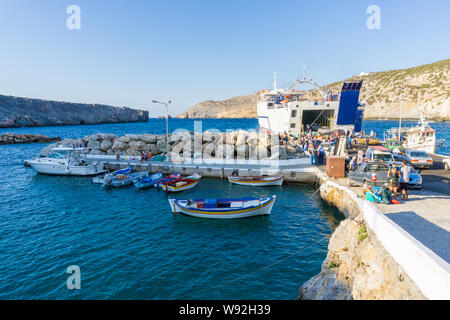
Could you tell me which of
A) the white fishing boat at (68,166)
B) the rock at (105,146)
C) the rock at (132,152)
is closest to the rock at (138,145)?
the rock at (132,152)

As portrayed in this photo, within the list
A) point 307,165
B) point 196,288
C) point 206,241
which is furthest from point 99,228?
point 307,165

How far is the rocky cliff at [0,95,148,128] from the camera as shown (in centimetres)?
12303

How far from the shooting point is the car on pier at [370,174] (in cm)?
1410

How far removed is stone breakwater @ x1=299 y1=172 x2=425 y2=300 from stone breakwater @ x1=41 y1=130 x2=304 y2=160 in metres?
19.1

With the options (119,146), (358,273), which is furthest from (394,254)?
(119,146)

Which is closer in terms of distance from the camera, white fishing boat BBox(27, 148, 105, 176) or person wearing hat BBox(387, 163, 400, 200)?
person wearing hat BBox(387, 163, 400, 200)

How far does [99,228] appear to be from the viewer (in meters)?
16.6

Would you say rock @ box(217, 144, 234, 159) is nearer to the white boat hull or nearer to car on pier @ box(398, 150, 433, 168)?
Result: the white boat hull

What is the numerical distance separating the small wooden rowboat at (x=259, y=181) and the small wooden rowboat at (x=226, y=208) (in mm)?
6415

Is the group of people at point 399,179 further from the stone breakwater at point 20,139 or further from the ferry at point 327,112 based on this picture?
the stone breakwater at point 20,139

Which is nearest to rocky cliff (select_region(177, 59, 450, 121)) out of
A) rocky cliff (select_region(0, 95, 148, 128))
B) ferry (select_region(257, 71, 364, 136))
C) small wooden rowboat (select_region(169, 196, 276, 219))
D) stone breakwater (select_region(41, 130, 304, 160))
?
ferry (select_region(257, 71, 364, 136))

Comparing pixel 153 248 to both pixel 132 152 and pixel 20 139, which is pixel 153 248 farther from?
pixel 20 139

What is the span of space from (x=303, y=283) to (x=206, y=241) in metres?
6.45
